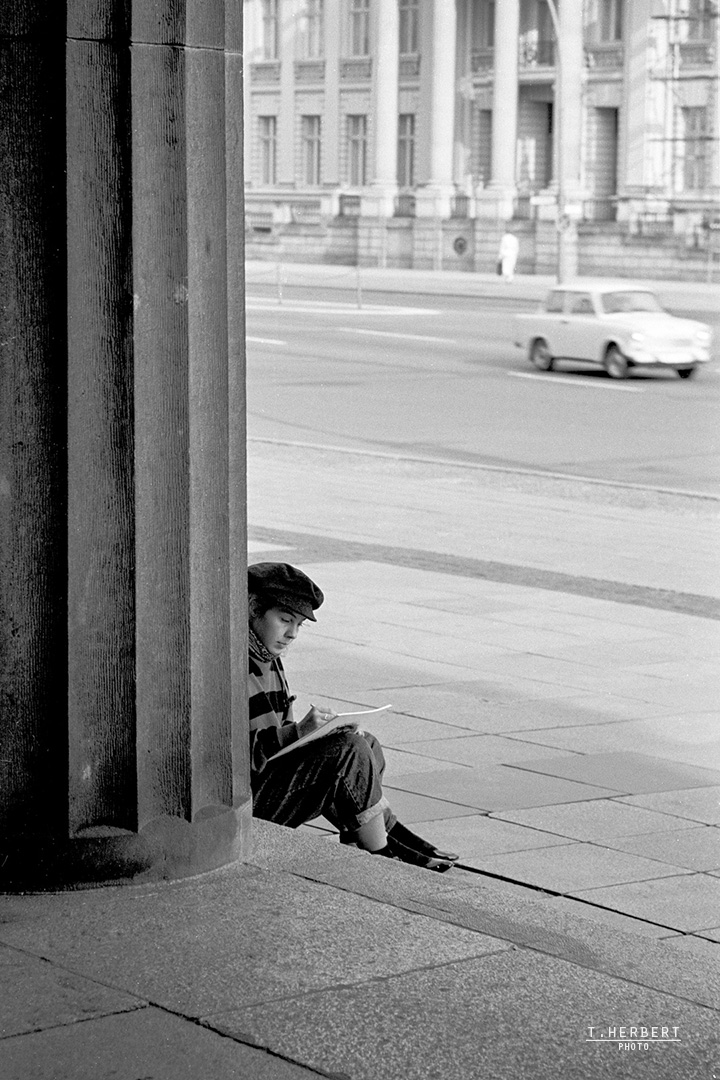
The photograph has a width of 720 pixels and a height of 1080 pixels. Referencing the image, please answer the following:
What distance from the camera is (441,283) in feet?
186

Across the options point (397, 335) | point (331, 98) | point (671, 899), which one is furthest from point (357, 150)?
point (671, 899)

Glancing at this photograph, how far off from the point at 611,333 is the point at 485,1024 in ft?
76.2

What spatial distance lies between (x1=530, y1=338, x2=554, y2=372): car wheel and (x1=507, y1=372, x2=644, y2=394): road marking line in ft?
→ 2.05

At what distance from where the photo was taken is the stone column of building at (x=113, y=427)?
4.66 metres

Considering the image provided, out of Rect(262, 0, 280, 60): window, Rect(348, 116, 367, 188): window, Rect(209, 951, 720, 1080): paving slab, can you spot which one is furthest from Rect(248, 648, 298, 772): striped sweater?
Rect(262, 0, 280, 60): window

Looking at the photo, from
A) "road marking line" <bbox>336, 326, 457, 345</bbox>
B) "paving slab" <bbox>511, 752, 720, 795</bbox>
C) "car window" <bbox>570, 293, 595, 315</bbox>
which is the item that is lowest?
"paving slab" <bbox>511, 752, 720, 795</bbox>

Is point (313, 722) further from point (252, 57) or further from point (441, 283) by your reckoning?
point (252, 57)

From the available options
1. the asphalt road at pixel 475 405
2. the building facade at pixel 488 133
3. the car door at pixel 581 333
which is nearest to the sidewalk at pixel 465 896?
the asphalt road at pixel 475 405

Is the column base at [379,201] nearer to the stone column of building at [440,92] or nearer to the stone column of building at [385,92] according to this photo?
the stone column of building at [440,92]

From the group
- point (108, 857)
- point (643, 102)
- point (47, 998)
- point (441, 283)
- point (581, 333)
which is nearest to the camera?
point (47, 998)

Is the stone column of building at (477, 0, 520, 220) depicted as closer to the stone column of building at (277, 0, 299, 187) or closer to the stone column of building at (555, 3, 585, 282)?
the stone column of building at (555, 3, 585, 282)

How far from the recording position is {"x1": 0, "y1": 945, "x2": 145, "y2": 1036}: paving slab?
382cm

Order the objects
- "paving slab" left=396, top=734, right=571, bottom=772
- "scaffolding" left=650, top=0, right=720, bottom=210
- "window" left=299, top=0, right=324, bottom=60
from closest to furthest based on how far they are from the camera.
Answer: "paving slab" left=396, top=734, right=571, bottom=772 → "scaffolding" left=650, top=0, right=720, bottom=210 → "window" left=299, top=0, right=324, bottom=60

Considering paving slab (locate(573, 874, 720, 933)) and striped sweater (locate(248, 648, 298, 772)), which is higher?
striped sweater (locate(248, 648, 298, 772))
